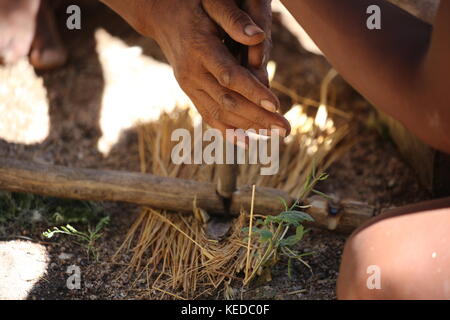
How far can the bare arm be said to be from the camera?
3.62ft

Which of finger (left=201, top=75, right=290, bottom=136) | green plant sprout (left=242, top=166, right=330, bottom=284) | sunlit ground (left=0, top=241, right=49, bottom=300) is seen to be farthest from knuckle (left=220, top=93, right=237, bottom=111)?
sunlit ground (left=0, top=241, right=49, bottom=300)

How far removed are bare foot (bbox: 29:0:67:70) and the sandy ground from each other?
0.03 m

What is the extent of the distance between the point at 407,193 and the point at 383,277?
799 mm

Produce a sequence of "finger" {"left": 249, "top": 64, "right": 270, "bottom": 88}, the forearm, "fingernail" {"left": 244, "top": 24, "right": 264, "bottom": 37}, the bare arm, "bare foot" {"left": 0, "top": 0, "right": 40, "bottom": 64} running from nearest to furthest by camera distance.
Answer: the bare arm < "fingernail" {"left": 244, "top": 24, "right": 264, "bottom": 37} < "finger" {"left": 249, "top": 64, "right": 270, "bottom": 88} < the forearm < "bare foot" {"left": 0, "top": 0, "right": 40, "bottom": 64}

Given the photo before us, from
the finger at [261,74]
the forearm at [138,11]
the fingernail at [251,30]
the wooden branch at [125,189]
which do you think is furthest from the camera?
the wooden branch at [125,189]

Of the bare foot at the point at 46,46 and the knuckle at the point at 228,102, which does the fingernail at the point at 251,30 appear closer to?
the knuckle at the point at 228,102

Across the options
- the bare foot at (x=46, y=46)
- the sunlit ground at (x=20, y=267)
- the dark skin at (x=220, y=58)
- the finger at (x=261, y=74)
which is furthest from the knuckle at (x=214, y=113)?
the bare foot at (x=46, y=46)

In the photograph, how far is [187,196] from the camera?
167cm

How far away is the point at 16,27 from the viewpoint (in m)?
2.16

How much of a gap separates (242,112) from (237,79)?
0.25 ft

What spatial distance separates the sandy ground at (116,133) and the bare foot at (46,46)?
0.11ft

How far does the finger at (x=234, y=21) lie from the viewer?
1.34 meters

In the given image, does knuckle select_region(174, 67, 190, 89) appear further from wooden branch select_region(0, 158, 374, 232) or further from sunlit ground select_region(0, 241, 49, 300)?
sunlit ground select_region(0, 241, 49, 300)
